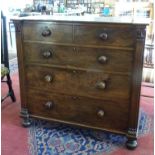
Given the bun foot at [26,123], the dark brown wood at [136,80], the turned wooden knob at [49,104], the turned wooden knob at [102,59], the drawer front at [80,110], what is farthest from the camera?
the bun foot at [26,123]

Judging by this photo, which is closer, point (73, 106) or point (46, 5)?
point (73, 106)

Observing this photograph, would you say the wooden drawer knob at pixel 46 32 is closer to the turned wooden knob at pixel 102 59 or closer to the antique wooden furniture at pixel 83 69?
the antique wooden furniture at pixel 83 69

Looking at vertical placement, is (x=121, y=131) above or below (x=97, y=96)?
below

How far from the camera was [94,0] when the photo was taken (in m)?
4.32

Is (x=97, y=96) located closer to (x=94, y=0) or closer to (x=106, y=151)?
(x=106, y=151)

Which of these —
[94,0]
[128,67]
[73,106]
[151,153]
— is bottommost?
[151,153]

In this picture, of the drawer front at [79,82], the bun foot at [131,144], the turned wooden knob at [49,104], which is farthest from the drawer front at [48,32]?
the bun foot at [131,144]

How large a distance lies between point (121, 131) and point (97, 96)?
0.30 meters

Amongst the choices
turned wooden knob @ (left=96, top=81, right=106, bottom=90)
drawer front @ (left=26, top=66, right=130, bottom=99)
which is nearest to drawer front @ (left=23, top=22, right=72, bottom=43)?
drawer front @ (left=26, top=66, right=130, bottom=99)

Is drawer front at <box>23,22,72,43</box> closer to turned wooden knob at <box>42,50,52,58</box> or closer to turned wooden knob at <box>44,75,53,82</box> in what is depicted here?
turned wooden knob at <box>42,50,52,58</box>

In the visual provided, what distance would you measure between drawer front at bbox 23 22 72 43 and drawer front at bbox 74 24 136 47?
7 cm

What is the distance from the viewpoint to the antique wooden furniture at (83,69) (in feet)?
4.64

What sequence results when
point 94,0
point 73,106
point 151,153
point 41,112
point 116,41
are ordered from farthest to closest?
point 94,0 < point 41,112 < point 73,106 < point 151,153 < point 116,41

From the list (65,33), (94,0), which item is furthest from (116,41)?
(94,0)
